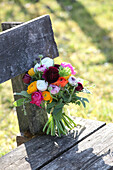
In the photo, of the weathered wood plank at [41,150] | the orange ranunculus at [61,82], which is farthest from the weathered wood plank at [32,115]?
the orange ranunculus at [61,82]

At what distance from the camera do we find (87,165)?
1.75 metres

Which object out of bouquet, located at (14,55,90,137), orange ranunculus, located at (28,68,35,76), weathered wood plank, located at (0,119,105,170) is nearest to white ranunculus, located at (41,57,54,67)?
bouquet, located at (14,55,90,137)

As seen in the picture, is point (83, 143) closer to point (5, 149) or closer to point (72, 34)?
point (5, 149)

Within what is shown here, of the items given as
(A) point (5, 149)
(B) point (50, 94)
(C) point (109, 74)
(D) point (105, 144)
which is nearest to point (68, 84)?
(B) point (50, 94)

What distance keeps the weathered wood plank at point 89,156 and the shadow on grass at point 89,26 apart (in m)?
3.51

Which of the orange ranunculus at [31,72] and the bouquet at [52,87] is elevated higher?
the orange ranunculus at [31,72]

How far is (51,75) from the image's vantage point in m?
1.91

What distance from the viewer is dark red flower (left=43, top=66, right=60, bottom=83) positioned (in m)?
1.91

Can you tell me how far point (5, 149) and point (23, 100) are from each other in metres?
1.25

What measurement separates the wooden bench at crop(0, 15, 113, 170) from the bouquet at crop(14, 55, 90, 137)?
15 centimetres

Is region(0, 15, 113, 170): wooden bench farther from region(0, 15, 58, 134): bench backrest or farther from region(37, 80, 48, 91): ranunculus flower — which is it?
region(37, 80, 48, 91): ranunculus flower

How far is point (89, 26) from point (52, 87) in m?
5.44

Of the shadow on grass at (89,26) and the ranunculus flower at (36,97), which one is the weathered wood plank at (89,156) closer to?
the ranunculus flower at (36,97)

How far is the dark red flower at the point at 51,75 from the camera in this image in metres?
1.91
